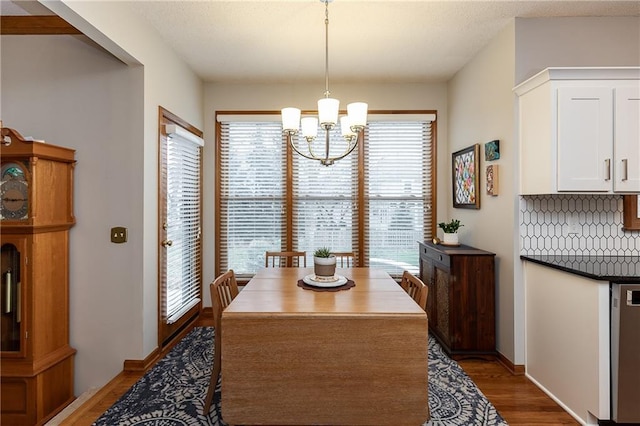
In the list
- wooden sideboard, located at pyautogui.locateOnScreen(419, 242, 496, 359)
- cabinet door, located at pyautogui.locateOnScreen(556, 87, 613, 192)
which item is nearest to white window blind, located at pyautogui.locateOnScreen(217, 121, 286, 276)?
wooden sideboard, located at pyautogui.locateOnScreen(419, 242, 496, 359)

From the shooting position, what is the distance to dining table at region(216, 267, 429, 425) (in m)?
1.82

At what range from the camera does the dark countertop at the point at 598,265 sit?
1.96 m

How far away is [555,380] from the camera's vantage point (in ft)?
7.72

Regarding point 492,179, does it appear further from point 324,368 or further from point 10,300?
point 10,300

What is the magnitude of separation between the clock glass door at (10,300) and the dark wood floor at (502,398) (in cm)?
69

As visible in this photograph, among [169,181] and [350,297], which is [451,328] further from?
[169,181]

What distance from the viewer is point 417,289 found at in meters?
2.22

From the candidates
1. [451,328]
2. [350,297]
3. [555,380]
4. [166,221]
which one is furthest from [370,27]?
[555,380]

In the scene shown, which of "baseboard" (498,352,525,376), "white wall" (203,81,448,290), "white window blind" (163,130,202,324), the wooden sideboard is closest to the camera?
"baseboard" (498,352,525,376)

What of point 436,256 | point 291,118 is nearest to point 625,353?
point 436,256

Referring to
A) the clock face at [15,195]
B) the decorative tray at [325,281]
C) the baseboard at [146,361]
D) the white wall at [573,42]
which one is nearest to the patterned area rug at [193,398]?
the baseboard at [146,361]

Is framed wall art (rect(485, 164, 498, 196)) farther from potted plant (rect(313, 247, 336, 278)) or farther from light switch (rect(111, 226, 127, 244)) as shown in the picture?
light switch (rect(111, 226, 127, 244))

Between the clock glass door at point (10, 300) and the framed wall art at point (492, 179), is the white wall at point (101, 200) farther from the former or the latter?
the framed wall art at point (492, 179)

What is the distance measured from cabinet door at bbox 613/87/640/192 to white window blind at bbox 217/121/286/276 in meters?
3.02
